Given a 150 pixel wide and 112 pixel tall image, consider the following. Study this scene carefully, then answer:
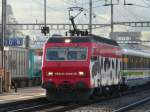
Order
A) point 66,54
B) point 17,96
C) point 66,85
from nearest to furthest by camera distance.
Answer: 1. point 66,85
2. point 66,54
3. point 17,96

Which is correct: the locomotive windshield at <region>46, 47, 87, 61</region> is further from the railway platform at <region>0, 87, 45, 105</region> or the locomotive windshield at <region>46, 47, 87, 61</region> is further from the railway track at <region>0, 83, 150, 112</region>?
the railway platform at <region>0, 87, 45, 105</region>

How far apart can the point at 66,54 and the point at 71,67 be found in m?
0.84

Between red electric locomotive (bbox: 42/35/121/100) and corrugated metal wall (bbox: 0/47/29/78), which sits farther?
corrugated metal wall (bbox: 0/47/29/78)

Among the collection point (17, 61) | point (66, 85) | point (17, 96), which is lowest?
point (17, 96)

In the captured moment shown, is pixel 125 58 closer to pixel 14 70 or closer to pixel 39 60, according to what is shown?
pixel 14 70

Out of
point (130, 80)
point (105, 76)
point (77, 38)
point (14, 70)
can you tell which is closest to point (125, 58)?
point (130, 80)

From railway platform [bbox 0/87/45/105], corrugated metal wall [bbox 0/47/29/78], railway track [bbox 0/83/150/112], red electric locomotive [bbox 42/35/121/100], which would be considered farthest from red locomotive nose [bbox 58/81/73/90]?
corrugated metal wall [bbox 0/47/29/78]

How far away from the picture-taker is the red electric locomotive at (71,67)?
26188 mm

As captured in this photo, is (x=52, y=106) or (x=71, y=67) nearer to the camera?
(x=52, y=106)

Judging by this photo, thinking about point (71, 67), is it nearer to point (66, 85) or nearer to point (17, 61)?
point (66, 85)

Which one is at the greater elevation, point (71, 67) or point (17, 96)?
point (71, 67)

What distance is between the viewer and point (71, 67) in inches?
1034

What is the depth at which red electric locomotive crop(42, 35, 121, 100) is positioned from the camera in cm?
2619

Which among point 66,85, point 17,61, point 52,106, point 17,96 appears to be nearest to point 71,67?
point 66,85
